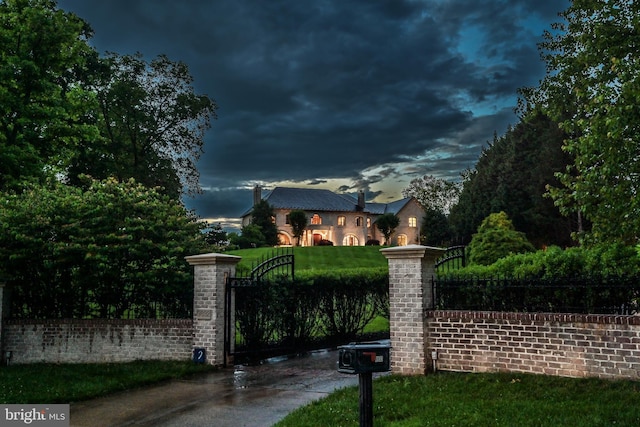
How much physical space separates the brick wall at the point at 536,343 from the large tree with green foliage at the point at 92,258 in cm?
538

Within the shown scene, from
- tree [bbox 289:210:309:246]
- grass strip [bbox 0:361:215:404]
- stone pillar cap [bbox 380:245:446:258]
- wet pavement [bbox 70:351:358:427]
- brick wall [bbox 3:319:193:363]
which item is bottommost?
wet pavement [bbox 70:351:358:427]

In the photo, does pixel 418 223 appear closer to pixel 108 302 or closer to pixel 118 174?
pixel 118 174

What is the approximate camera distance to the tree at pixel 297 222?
60812 mm

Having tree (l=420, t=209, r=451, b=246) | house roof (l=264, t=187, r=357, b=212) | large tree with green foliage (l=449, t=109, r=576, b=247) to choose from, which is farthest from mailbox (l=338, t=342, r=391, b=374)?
house roof (l=264, t=187, r=357, b=212)

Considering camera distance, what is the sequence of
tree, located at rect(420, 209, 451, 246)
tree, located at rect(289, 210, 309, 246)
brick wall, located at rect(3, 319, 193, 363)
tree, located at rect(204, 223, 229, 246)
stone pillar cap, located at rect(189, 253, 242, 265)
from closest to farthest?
stone pillar cap, located at rect(189, 253, 242, 265) → brick wall, located at rect(3, 319, 193, 363) → tree, located at rect(204, 223, 229, 246) → tree, located at rect(420, 209, 451, 246) → tree, located at rect(289, 210, 309, 246)

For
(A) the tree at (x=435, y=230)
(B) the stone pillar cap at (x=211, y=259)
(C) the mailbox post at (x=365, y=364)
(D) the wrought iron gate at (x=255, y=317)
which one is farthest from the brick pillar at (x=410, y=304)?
(A) the tree at (x=435, y=230)

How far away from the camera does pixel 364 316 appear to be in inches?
582

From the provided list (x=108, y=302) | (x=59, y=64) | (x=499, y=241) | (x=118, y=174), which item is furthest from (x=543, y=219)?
(x=108, y=302)

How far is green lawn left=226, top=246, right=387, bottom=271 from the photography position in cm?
4053

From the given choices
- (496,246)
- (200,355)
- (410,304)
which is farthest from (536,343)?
(496,246)

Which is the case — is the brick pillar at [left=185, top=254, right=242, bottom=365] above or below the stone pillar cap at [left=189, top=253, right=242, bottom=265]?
below

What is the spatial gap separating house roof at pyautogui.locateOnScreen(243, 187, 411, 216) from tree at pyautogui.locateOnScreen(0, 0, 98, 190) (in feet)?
134

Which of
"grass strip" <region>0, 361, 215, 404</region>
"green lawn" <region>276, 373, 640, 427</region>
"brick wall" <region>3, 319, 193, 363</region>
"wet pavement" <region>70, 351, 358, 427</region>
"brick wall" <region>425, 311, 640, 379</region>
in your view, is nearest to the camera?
"green lawn" <region>276, 373, 640, 427</region>

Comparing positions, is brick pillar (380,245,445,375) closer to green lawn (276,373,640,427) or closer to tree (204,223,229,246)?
green lawn (276,373,640,427)
